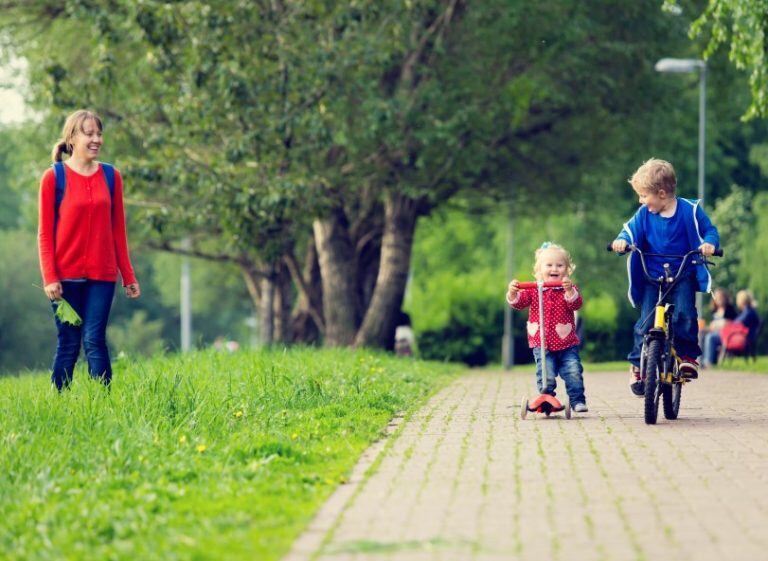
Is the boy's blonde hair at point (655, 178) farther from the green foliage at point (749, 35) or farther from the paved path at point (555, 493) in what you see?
the green foliage at point (749, 35)

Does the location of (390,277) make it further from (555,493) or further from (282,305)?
A: (555,493)

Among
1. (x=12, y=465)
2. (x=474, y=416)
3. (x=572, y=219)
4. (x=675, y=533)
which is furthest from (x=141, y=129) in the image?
(x=572, y=219)

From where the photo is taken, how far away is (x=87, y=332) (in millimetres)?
9102

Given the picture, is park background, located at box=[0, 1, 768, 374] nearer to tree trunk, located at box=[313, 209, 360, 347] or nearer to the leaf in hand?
tree trunk, located at box=[313, 209, 360, 347]

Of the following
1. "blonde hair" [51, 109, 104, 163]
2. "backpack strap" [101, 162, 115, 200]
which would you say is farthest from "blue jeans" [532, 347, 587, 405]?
"blonde hair" [51, 109, 104, 163]

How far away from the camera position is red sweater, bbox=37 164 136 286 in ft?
29.3

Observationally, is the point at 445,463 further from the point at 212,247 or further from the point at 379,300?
the point at 212,247

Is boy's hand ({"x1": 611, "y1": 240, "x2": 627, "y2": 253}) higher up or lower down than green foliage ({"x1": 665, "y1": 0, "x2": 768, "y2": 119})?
lower down

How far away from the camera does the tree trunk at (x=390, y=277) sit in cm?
2352

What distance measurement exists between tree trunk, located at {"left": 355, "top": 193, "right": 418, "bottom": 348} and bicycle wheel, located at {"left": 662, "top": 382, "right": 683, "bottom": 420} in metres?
14.2

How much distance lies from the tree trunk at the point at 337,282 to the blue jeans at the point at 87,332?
1464 centimetres

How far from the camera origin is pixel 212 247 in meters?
35.2

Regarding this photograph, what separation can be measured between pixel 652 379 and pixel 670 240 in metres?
1.01

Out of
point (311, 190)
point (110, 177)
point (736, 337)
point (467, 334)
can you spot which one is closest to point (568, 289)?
point (110, 177)
